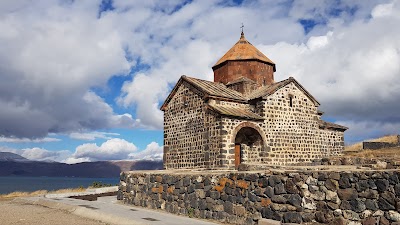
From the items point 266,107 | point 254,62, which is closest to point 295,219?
point 266,107

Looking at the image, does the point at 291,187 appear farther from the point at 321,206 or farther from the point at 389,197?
the point at 389,197

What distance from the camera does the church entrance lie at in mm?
19375

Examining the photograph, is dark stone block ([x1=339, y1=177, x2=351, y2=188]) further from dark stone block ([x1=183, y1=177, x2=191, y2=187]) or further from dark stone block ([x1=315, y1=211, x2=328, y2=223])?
dark stone block ([x1=183, y1=177, x2=191, y2=187])

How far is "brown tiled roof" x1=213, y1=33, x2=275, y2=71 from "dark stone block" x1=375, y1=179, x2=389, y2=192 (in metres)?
18.0

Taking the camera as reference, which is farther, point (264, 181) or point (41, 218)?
point (41, 218)

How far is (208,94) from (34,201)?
31.6 ft

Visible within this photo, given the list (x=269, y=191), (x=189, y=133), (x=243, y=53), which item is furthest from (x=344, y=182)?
(x=243, y=53)

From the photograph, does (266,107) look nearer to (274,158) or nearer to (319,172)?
(274,158)

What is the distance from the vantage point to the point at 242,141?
64.5 ft

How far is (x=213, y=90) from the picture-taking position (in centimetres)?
1975

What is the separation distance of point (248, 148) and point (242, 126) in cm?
192

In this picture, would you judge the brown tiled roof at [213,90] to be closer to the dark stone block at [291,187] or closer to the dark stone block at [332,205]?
the dark stone block at [291,187]

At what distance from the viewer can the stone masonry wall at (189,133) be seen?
709 inches

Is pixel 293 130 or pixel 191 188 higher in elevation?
pixel 293 130
